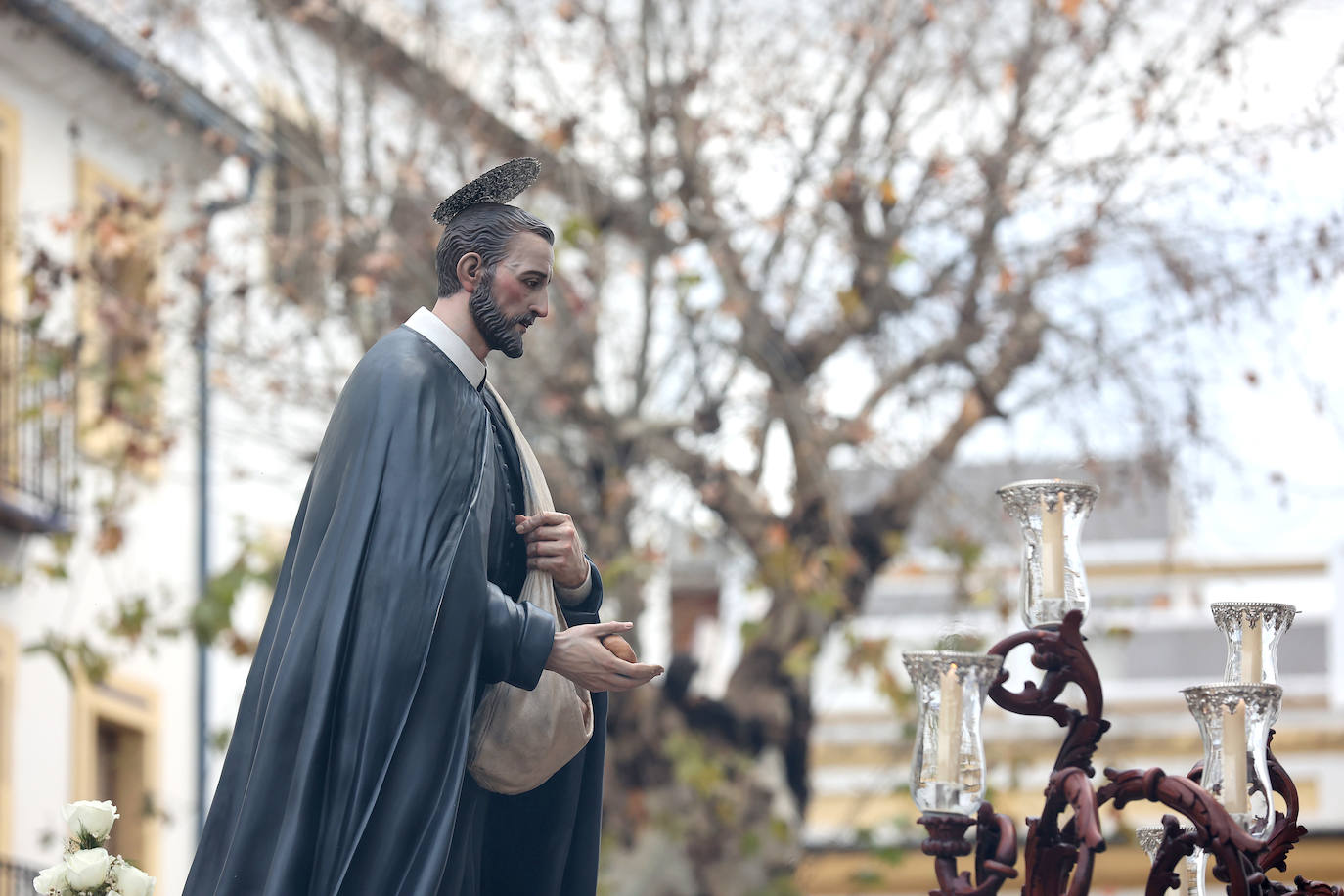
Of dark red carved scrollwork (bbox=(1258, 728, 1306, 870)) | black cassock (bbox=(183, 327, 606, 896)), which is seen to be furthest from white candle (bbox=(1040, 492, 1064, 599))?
black cassock (bbox=(183, 327, 606, 896))

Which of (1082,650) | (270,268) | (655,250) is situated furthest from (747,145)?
(1082,650)

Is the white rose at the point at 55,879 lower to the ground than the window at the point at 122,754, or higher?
higher

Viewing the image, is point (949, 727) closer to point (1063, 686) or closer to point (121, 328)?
point (1063, 686)

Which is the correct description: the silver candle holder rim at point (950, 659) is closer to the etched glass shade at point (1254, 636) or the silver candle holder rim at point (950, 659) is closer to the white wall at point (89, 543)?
the etched glass shade at point (1254, 636)

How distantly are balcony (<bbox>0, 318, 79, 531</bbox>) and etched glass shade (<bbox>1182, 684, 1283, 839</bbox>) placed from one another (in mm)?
9470

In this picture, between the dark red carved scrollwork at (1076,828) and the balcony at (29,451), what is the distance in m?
9.10

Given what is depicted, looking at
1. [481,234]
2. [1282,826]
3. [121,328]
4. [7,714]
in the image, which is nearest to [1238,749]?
[1282,826]

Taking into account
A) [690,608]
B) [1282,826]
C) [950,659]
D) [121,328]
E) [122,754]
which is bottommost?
[122,754]

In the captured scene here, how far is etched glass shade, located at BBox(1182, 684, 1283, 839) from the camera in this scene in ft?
14.8

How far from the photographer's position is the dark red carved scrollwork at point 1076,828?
4395 millimetres

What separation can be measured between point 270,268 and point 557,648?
→ 9.80m

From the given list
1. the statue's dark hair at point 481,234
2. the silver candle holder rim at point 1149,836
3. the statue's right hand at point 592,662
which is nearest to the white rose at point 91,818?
the statue's right hand at point 592,662

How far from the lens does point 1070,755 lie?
4867 millimetres

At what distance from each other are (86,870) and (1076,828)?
6.58 feet
